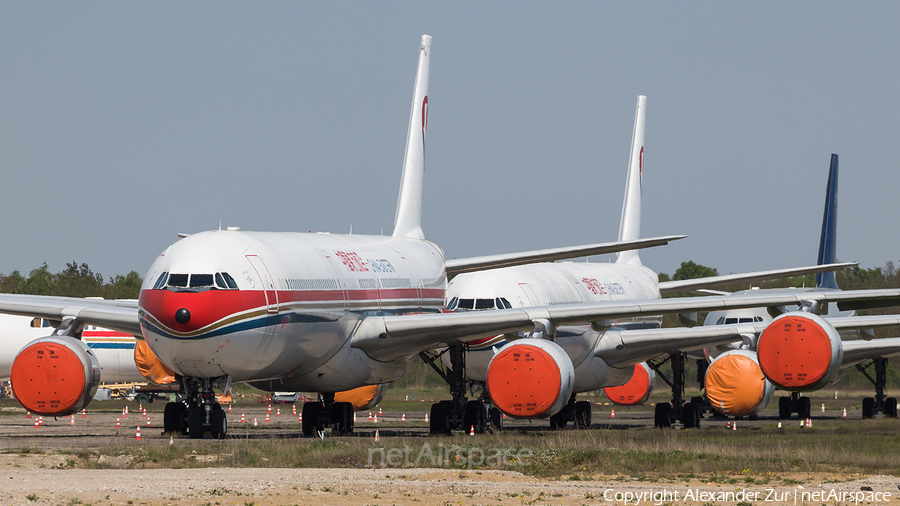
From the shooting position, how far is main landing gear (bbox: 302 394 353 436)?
27641 mm

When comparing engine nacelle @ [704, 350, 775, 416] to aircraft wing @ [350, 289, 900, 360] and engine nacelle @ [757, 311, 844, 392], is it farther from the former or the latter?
engine nacelle @ [757, 311, 844, 392]

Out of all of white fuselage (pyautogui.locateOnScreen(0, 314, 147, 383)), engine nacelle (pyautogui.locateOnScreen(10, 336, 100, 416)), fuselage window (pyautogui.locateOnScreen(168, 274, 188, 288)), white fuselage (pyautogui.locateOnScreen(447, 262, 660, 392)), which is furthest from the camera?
white fuselage (pyautogui.locateOnScreen(0, 314, 147, 383))

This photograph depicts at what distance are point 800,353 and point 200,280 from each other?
1224cm

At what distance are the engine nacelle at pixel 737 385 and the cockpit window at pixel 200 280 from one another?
14.5 meters

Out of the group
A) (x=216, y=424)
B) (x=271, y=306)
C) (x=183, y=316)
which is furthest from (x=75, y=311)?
(x=271, y=306)

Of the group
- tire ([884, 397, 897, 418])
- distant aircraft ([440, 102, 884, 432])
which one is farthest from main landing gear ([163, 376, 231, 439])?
tire ([884, 397, 897, 418])

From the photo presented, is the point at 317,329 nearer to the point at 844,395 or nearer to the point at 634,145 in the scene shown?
the point at 634,145

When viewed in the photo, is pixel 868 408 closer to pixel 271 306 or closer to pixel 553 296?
pixel 553 296

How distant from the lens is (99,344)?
50.1m

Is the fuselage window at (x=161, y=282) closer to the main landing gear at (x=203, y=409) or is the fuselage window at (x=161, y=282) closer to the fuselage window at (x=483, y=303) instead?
the main landing gear at (x=203, y=409)

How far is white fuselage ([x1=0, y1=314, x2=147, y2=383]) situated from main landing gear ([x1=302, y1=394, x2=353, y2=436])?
23.8 metres

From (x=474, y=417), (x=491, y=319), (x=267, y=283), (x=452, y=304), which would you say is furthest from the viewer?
(x=452, y=304)

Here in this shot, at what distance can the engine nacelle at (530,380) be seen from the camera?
76.9 feet

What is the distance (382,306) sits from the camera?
26812mm
